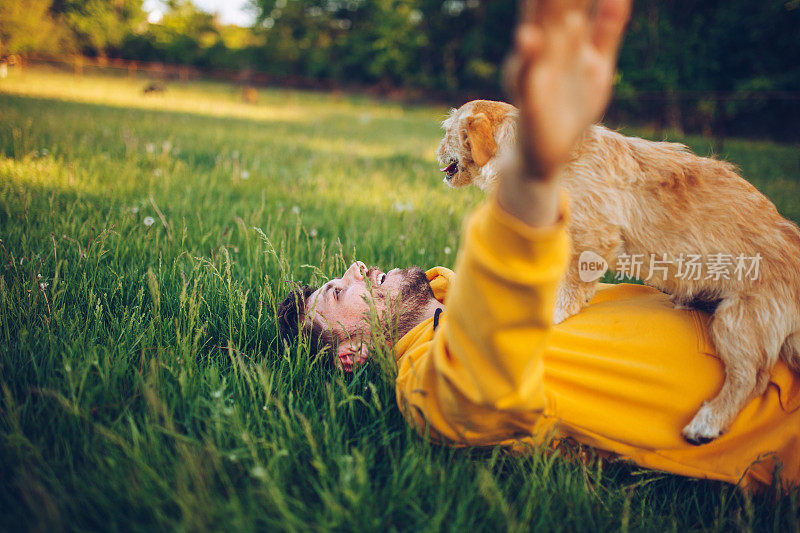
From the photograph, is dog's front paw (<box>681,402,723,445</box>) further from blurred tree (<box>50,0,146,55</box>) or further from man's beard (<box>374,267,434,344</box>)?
blurred tree (<box>50,0,146,55</box>)

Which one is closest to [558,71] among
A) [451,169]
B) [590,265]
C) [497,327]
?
[497,327]

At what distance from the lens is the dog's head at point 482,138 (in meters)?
2.29

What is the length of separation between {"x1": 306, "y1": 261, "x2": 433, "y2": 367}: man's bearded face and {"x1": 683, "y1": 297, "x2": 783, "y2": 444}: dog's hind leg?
1.30 metres

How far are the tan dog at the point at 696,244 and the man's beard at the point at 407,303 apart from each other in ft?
2.35

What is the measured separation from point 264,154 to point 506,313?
706 centimetres

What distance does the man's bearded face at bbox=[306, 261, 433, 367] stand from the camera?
2102 millimetres

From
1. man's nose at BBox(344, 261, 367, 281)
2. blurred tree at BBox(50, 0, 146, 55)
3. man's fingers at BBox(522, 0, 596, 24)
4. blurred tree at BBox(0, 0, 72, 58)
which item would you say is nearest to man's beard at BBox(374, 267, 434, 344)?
man's nose at BBox(344, 261, 367, 281)

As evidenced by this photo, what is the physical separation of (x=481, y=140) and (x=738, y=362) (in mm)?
1602

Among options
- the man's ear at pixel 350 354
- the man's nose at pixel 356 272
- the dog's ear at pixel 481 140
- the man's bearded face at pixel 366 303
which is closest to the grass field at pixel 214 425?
the man's ear at pixel 350 354

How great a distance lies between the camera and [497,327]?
991mm

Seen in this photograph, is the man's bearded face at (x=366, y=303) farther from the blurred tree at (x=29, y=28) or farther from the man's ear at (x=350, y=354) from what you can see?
the blurred tree at (x=29, y=28)

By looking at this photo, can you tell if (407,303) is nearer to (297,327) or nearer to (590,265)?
(297,327)

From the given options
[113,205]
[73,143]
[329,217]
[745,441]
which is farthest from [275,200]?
[745,441]

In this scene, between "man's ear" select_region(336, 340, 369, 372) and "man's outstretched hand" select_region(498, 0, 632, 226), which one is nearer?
"man's outstretched hand" select_region(498, 0, 632, 226)
